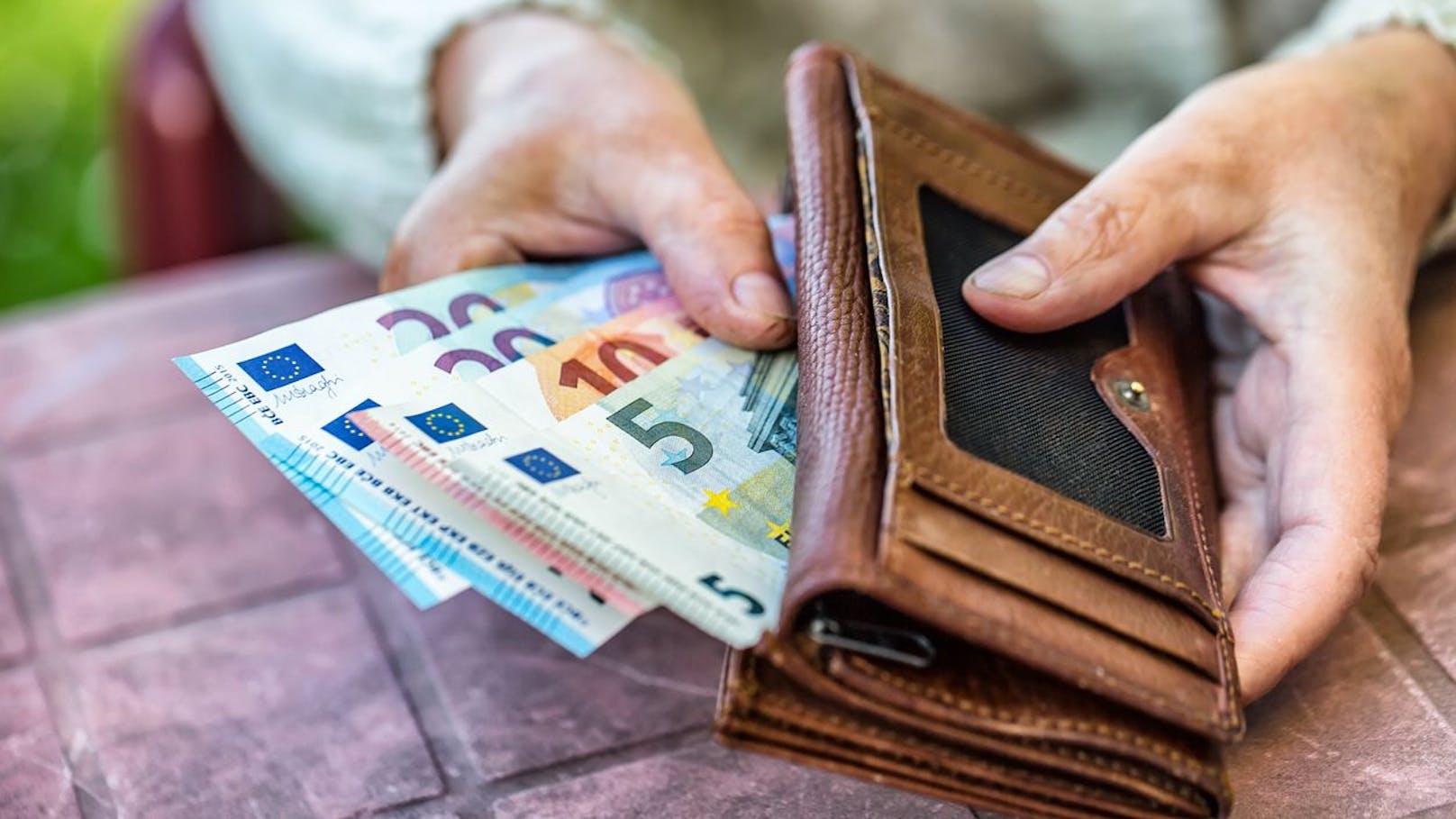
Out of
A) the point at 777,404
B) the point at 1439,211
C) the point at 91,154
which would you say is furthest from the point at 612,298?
the point at 91,154

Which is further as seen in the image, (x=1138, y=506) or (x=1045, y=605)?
(x=1138, y=506)

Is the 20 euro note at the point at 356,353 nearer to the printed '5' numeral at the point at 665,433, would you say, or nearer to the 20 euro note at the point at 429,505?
the 20 euro note at the point at 429,505

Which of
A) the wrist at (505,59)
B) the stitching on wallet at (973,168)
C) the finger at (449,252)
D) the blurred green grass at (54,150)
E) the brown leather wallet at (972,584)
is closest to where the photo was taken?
the brown leather wallet at (972,584)

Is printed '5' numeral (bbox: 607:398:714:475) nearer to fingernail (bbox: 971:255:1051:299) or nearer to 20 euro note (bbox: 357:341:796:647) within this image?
20 euro note (bbox: 357:341:796:647)

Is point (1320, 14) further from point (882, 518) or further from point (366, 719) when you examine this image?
point (366, 719)

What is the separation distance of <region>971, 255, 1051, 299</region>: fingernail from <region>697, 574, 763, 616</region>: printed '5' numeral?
1.03ft

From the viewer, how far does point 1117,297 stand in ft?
3.41

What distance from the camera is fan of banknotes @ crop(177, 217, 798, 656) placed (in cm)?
83

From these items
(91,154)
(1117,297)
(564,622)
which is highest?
(1117,297)

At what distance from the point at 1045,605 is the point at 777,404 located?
0.29 metres

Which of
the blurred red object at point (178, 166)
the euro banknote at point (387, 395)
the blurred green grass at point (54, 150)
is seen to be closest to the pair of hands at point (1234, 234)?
the euro banknote at point (387, 395)

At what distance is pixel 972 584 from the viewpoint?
762 millimetres

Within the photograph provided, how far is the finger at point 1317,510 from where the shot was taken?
→ 901 mm

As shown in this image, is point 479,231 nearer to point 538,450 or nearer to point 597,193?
point 597,193
